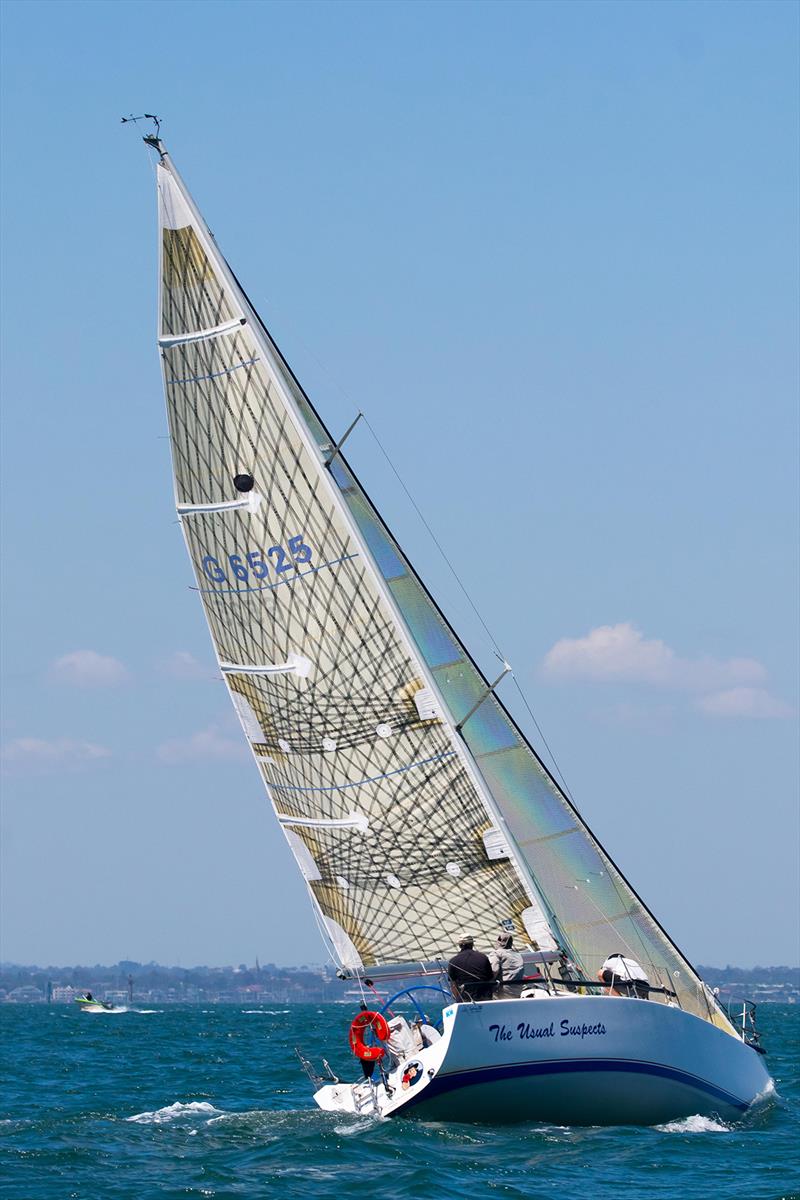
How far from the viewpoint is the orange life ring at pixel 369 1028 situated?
18500 millimetres

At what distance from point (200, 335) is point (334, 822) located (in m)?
5.95

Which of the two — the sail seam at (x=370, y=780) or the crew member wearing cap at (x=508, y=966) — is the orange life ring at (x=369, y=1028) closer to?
the crew member wearing cap at (x=508, y=966)

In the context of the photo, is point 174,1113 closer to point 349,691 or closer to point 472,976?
point 349,691

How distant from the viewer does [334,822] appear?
20.8 m

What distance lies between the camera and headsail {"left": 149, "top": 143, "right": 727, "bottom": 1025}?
1991cm

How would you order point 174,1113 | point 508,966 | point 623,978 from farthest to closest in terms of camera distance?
1. point 174,1113
2. point 623,978
3. point 508,966

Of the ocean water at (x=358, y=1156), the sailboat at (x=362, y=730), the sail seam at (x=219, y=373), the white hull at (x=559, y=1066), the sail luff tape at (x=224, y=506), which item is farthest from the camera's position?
the sail luff tape at (x=224, y=506)

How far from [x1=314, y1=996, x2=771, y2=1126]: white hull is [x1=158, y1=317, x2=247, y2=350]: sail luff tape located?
8.20 meters

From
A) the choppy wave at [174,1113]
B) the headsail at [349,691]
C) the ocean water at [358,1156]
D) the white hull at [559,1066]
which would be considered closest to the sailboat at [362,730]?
the headsail at [349,691]

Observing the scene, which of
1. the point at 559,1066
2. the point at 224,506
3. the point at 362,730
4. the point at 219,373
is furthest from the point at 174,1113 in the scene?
the point at 219,373

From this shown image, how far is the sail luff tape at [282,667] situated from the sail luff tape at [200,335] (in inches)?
151

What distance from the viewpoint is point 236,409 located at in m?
20.1

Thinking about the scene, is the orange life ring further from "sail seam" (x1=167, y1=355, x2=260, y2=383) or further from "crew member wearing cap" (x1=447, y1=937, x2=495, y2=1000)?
"sail seam" (x1=167, y1=355, x2=260, y2=383)

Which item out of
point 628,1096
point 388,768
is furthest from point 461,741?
point 628,1096
